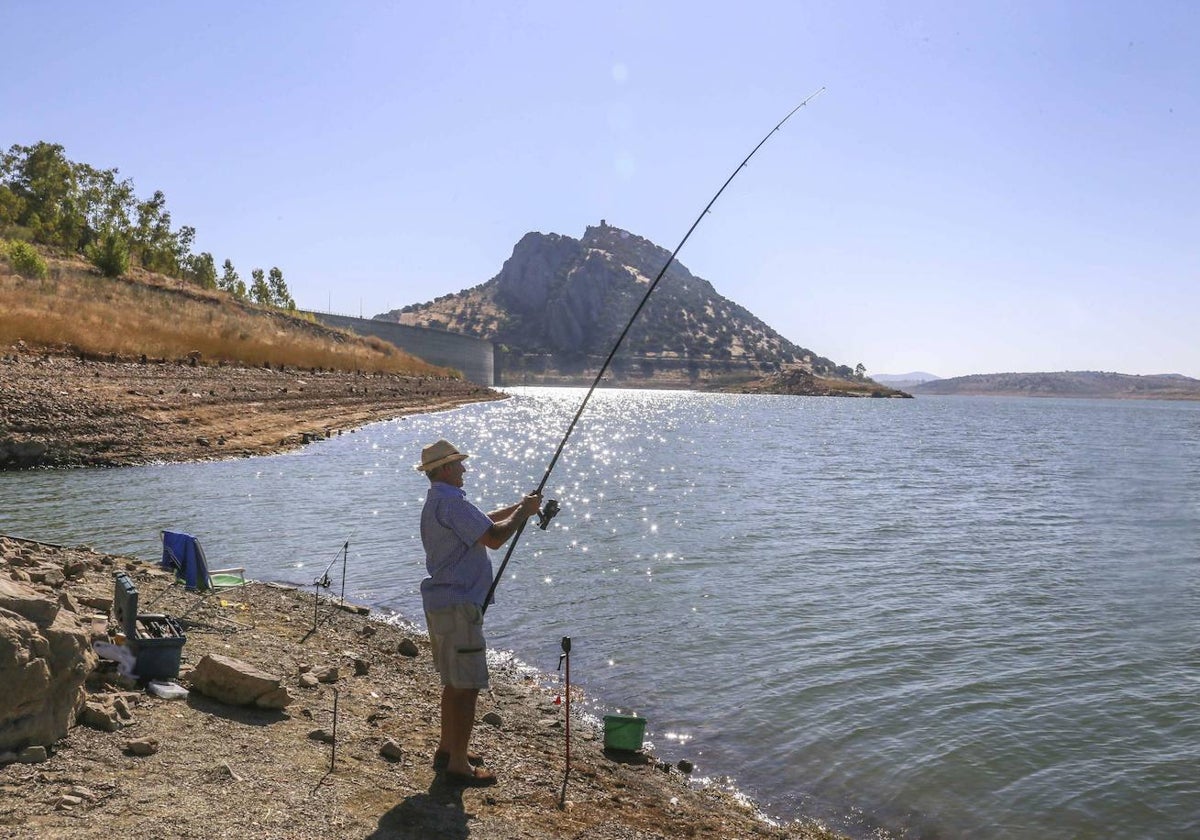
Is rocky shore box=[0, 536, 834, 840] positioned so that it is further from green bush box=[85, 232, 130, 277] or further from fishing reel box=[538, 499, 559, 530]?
green bush box=[85, 232, 130, 277]

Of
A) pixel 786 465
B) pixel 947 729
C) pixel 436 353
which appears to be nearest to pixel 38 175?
pixel 436 353

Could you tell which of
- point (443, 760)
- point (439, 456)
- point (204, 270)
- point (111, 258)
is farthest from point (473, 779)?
point (204, 270)

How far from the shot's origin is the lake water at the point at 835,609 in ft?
28.9

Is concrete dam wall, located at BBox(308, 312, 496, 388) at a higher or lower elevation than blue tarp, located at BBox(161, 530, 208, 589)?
higher

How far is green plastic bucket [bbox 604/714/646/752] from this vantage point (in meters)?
8.70

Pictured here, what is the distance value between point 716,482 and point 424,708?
1113 inches

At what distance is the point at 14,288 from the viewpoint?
49094 mm

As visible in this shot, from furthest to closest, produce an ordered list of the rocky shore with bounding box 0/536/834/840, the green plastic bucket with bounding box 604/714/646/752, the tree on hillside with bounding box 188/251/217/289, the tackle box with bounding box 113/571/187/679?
the tree on hillside with bounding box 188/251/217/289, the green plastic bucket with bounding box 604/714/646/752, the tackle box with bounding box 113/571/187/679, the rocky shore with bounding box 0/536/834/840

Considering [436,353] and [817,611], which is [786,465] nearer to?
[817,611]

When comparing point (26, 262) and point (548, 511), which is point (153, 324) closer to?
point (26, 262)

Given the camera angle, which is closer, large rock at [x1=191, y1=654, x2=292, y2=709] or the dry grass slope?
large rock at [x1=191, y1=654, x2=292, y2=709]

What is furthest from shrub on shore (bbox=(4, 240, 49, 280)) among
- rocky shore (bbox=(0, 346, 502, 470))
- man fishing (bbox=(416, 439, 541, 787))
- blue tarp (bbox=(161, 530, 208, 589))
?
man fishing (bbox=(416, 439, 541, 787))

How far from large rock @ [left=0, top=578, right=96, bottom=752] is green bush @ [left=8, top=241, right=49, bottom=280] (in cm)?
5842

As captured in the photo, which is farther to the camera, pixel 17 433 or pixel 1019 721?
pixel 17 433
